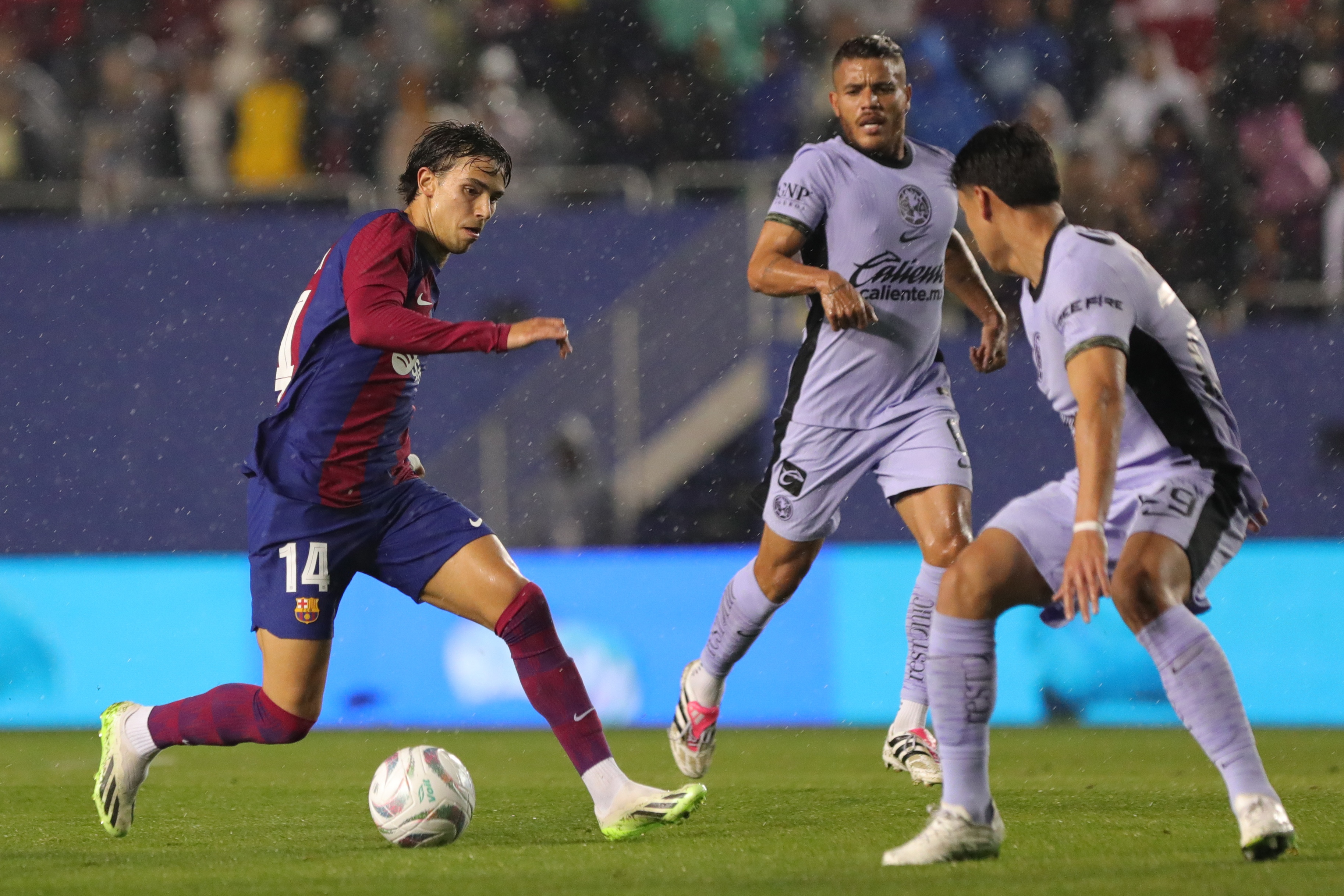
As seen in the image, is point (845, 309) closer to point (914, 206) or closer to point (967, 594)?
point (914, 206)

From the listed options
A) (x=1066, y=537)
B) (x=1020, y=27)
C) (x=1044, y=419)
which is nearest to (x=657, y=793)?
(x=1066, y=537)

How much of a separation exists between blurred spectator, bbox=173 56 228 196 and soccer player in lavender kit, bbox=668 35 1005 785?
28.2 feet

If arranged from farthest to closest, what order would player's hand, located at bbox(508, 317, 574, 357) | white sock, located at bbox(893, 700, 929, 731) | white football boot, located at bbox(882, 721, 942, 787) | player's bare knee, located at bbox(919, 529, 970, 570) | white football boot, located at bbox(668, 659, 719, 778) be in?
white football boot, located at bbox(668, 659, 719, 778) → white sock, located at bbox(893, 700, 929, 731) → white football boot, located at bbox(882, 721, 942, 787) → player's bare knee, located at bbox(919, 529, 970, 570) → player's hand, located at bbox(508, 317, 574, 357)

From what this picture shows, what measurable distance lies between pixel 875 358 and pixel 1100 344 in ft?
7.03

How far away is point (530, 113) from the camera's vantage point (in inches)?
548

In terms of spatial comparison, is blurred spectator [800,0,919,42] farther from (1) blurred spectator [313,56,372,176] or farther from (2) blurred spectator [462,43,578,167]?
(1) blurred spectator [313,56,372,176]

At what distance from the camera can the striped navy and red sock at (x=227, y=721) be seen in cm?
520

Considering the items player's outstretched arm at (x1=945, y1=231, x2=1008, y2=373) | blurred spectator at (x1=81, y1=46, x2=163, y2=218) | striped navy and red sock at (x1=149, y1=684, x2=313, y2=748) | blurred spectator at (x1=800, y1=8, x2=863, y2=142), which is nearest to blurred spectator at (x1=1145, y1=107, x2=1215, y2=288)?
blurred spectator at (x1=800, y1=8, x2=863, y2=142)

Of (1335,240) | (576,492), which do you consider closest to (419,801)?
(576,492)

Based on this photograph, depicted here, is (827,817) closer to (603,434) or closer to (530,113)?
(603,434)

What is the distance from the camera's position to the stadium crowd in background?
1250 cm

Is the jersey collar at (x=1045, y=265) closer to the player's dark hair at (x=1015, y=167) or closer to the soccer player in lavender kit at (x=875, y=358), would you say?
the player's dark hair at (x=1015, y=167)

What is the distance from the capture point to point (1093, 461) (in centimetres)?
400

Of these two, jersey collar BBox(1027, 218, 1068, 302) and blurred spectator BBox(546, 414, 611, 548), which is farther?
blurred spectator BBox(546, 414, 611, 548)
